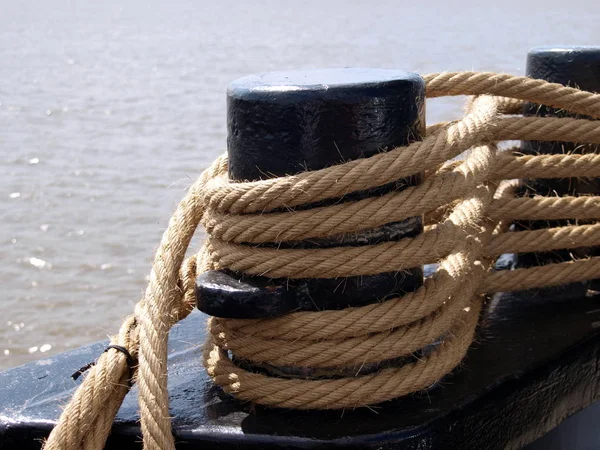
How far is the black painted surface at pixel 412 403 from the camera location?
1.51m

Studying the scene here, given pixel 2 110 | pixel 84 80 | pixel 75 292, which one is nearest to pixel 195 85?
pixel 84 80

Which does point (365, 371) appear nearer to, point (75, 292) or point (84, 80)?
point (75, 292)

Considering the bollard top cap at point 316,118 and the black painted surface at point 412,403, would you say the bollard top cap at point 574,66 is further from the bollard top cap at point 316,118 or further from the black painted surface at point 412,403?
the bollard top cap at point 316,118

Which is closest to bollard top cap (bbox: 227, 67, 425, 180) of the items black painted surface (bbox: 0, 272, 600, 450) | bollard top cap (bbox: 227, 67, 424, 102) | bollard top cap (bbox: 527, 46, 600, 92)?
bollard top cap (bbox: 227, 67, 424, 102)

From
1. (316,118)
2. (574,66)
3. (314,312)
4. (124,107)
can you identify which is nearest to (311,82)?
(316,118)

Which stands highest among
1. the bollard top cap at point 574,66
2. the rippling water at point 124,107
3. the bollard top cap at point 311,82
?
the bollard top cap at point 311,82

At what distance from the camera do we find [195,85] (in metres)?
11.5

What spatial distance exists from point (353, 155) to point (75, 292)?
3.85 m

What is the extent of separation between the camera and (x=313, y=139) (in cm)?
149

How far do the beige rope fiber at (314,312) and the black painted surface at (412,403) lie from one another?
4 centimetres

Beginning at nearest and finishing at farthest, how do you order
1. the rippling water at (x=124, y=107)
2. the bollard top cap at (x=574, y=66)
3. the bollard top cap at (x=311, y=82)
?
the bollard top cap at (x=311, y=82), the bollard top cap at (x=574, y=66), the rippling water at (x=124, y=107)

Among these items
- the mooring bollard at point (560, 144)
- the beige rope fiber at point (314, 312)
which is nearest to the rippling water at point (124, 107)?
the beige rope fiber at point (314, 312)

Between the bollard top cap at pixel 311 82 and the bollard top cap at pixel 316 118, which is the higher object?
the bollard top cap at pixel 311 82

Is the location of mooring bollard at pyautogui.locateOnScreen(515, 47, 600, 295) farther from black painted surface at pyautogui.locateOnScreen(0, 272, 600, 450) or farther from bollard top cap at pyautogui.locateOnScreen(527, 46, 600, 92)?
black painted surface at pyautogui.locateOnScreen(0, 272, 600, 450)
